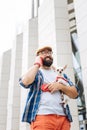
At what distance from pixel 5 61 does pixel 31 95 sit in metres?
14.6

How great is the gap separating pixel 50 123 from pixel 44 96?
23cm

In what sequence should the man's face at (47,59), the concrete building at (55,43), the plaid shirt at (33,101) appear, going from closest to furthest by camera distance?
the plaid shirt at (33,101) → the man's face at (47,59) → the concrete building at (55,43)

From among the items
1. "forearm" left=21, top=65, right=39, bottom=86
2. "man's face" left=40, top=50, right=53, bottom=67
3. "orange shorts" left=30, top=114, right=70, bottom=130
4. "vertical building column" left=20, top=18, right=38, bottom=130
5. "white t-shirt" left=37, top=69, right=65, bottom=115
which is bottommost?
"orange shorts" left=30, top=114, right=70, bottom=130

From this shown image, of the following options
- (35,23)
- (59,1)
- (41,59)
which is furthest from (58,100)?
(35,23)

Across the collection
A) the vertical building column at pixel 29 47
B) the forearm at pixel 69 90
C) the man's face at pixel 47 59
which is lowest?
the forearm at pixel 69 90

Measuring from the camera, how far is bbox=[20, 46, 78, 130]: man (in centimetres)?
200

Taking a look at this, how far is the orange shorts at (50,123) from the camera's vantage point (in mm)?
1963

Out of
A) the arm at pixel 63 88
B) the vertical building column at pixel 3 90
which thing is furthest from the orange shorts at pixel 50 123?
the vertical building column at pixel 3 90

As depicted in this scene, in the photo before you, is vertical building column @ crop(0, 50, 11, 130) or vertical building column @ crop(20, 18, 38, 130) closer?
vertical building column @ crop(20, 18, 38, 130)

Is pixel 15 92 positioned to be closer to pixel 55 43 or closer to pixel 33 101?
pixel 55 43

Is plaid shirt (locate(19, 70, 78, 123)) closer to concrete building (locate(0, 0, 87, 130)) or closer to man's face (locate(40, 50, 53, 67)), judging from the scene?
man's face (locate(40, 50, 53, 67))

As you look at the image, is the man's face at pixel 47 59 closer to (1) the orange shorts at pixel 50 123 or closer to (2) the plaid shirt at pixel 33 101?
(2) the plaid shirt at pixel 33 101

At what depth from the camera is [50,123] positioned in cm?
197

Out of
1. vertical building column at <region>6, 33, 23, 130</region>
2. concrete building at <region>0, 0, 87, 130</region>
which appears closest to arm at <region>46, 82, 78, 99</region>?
concrete building at <region>0, 0, 87, 130</region>
